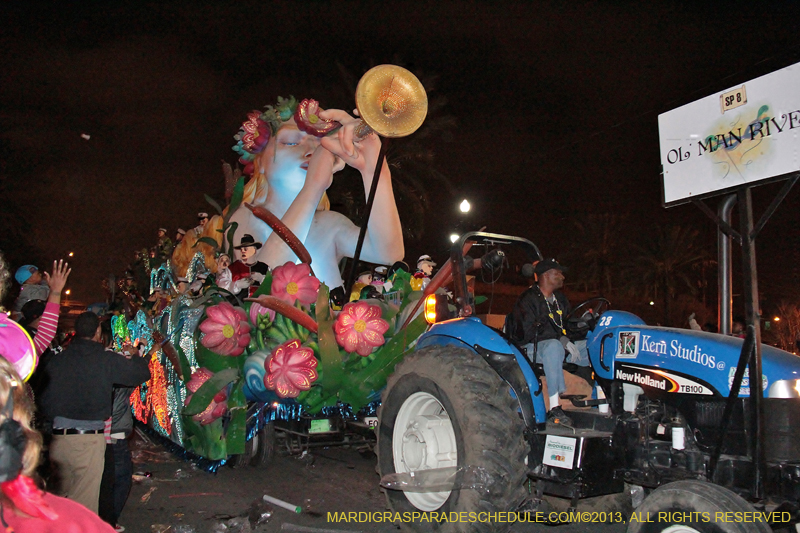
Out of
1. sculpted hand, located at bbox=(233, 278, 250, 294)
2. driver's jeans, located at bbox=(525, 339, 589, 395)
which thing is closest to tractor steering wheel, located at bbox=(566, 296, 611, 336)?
driver's jeans, located at bbox=(525, 339, 589, 395)

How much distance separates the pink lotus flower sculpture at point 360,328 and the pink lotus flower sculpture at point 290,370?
0.35 m

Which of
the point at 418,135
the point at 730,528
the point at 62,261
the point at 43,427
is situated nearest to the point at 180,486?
the point at 43,427

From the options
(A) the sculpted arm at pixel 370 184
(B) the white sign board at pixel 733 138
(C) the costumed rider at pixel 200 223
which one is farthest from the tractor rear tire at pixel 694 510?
(C) the costumed rider at pixel 200 223

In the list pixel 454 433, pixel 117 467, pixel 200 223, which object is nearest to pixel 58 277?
pixel 117 467

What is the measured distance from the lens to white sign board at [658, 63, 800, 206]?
9.82 ft

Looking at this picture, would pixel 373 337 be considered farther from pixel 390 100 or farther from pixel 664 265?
pixel 664 265

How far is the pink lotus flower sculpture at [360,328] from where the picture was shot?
548 centimetres

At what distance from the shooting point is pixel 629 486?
16.2 ft

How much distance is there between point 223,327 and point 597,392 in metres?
3.52

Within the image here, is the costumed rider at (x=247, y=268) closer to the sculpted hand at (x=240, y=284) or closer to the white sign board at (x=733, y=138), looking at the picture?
the sculpted hand at (x=240, y=284)

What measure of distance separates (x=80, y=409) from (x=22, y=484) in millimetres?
3162

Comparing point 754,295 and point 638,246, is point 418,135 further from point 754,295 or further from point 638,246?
point 638,246

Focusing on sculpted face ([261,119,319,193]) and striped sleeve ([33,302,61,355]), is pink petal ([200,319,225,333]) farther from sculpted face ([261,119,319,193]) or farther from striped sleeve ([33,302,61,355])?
sculpted face ([261,119,319,193])

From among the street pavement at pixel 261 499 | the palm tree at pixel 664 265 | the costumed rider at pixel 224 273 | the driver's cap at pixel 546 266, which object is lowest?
the street pavement at pixel 261 499
